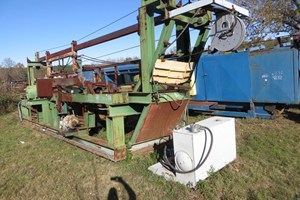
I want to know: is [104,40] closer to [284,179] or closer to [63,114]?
[63,114]

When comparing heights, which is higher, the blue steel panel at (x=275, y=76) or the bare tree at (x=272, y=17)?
the bare tree at (x=272, y=17)

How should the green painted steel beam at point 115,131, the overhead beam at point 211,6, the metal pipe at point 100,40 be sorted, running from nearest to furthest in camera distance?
the overhead beam at point 211,6
the green painted steel beam at point 115,131
the metal pipe at point 100,40

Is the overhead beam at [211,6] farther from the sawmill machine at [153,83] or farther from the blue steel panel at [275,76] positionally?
the blue steel panel at [275,76]

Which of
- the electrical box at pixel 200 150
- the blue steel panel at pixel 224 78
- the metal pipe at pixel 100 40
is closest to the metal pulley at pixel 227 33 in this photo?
the electrical box at pixel 200 150

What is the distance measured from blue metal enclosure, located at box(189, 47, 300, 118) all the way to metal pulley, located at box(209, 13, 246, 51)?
3.14 meters

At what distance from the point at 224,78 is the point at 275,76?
1.30 metres

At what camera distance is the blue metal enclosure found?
5.79m

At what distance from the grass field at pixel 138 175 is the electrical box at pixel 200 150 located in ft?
0.35

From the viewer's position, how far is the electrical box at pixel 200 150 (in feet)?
9.54

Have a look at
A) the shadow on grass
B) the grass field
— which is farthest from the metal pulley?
the shadow on grass

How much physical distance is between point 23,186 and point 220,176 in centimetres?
258

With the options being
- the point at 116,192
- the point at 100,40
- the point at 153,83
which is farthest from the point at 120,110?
the point at 100,40

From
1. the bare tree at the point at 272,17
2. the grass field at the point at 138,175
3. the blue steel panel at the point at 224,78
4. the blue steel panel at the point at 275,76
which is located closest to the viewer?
Answer: the grass field at the point at 138,175

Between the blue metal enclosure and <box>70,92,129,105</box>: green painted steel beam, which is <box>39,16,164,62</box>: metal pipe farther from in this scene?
the blue metal enclosure
